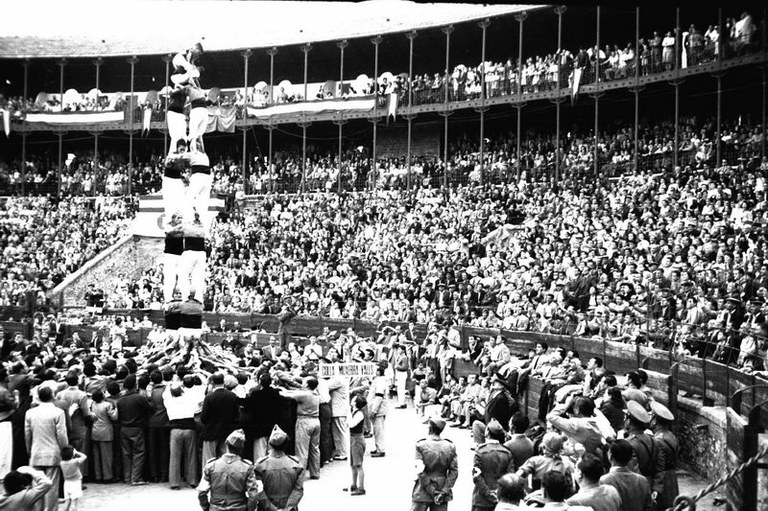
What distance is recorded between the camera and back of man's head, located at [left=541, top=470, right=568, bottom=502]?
596cm

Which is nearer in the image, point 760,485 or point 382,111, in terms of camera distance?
point 760,485

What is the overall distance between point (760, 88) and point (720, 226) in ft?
41.2

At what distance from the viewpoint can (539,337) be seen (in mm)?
22094

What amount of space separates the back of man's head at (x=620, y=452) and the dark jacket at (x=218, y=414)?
6.93m

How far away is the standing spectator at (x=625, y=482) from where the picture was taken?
7.09 metres

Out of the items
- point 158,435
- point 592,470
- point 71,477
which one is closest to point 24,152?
point 158,435

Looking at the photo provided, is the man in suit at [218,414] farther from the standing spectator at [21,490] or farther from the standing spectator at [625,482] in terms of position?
the standing spectator at [625,482]

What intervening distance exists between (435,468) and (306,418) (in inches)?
201

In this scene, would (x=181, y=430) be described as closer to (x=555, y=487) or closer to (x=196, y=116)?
(x=196, y=116)

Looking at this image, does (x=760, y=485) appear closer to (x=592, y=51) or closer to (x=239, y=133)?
(x=592, y=51)

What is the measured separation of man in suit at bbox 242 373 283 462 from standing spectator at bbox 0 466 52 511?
5234 millimetres

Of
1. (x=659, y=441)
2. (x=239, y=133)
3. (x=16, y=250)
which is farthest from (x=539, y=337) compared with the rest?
(x=239, y=133)

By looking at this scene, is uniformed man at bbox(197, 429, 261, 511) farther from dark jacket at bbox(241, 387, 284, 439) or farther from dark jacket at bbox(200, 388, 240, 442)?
dark jacket at bbox(241, 387, 284, 439)

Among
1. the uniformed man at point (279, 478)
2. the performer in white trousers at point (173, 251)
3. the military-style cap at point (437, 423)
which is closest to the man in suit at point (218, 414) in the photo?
the uniformed man at point (279, 478)
